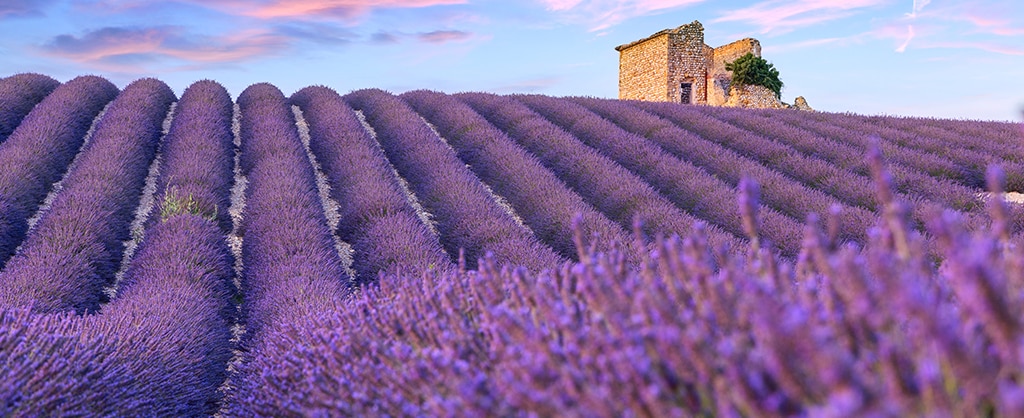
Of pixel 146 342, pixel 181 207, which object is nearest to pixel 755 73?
pixel 181 207

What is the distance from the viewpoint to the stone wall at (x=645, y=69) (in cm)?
2378

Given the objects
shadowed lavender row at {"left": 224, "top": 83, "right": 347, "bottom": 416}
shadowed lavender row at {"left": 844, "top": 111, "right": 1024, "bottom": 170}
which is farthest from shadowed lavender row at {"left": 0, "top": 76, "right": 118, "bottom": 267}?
shadowed lavender row at {"left": 844, "top": 111, "right": 1024, "bottom": 170}

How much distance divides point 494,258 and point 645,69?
71.0ft

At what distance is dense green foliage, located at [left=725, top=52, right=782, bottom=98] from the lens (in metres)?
21.8

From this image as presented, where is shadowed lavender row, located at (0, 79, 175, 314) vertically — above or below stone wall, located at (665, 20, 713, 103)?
below

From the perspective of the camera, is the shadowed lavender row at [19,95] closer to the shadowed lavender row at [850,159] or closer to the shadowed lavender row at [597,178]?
the shadowed lavender row at [597,178]

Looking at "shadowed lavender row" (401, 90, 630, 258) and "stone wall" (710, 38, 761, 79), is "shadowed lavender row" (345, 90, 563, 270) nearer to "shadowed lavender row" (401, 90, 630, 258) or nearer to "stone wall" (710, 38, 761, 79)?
"shadowed lavender row" (401, 90, 630, 258)

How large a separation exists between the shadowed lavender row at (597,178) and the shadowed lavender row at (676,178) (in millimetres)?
313

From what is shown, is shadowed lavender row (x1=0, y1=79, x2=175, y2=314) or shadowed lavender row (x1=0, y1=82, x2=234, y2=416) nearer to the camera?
shadowed lavender row (x1=0, y1=82, x2=234, y2=416)

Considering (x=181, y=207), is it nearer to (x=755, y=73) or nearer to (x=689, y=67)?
(x=755, y=73)

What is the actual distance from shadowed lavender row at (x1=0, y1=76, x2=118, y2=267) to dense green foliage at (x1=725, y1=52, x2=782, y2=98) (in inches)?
637

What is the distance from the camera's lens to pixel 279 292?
14.4ft

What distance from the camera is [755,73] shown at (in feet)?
71.6

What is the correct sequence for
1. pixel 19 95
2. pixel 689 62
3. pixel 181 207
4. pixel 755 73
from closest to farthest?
pixel 181 207 < pixel 19 95 < pixel 755 73 < pixel 689 62
